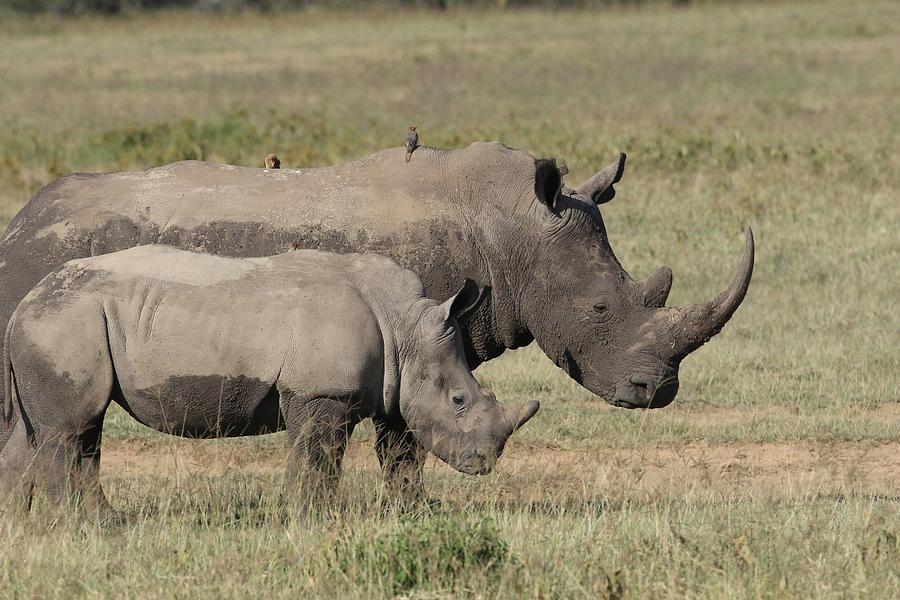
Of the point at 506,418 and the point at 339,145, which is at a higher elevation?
the point at 506,418

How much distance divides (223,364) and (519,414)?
127 cm

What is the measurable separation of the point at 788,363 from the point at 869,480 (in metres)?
2.69

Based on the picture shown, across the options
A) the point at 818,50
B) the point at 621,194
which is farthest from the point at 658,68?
the point at 621,194

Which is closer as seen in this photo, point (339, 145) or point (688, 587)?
point (688, 587)

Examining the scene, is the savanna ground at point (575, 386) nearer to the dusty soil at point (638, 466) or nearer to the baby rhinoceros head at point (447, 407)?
the dusty soil at point (638, 466)

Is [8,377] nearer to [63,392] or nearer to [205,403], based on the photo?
[63,392]

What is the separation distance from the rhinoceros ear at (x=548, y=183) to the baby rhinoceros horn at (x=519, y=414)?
1237mm

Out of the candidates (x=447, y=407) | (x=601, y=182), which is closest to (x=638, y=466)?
(x=601, y=182)

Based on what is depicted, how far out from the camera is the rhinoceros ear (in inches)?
297

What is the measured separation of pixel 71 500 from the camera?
6641 millimetres

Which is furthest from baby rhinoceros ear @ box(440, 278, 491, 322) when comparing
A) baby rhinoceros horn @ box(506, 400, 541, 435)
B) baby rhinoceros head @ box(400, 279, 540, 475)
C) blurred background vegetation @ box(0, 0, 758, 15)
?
blurred background vegetation @ box(0, 0, 758, 15)

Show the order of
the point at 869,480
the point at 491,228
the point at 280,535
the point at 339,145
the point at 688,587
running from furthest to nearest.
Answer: the point at 339,145 < the point at 869,480 < the point at 491,228 < the point at 280,535 < the point at 688,587

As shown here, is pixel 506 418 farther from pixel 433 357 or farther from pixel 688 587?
pixel 688 587

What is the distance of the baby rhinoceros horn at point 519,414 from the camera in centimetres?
678
